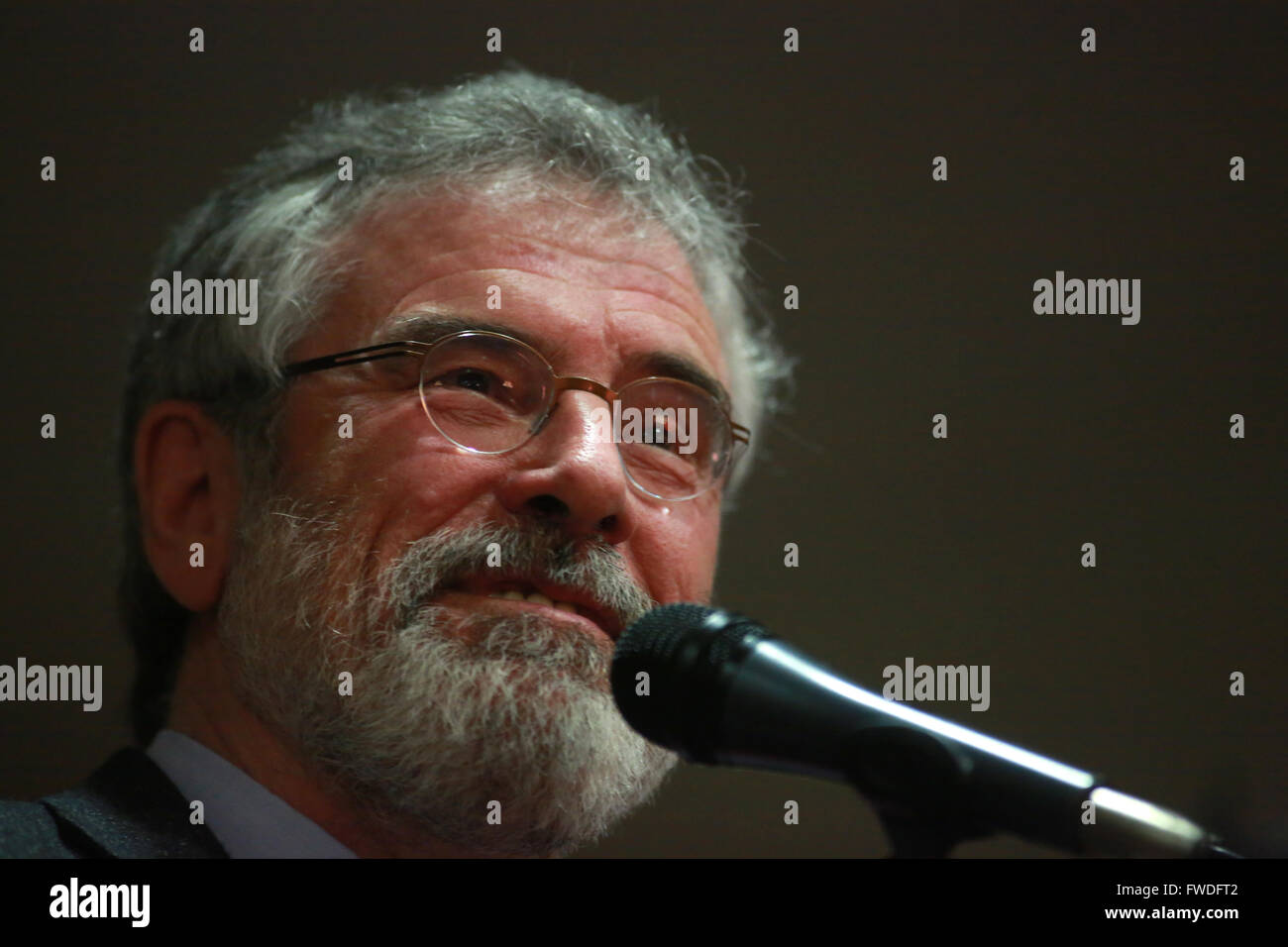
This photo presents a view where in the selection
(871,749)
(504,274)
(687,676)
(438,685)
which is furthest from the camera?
(504,274)

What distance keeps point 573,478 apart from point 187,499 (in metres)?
0.66

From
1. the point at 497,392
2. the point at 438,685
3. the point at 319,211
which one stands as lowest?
the point at 438,685

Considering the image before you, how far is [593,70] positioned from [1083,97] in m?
0.92

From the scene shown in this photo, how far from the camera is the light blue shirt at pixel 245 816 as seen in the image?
1.55 meters

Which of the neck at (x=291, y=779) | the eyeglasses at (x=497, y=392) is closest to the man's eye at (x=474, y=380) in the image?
the eyeglasses at (x=497, y=392)

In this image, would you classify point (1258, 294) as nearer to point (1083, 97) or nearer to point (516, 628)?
point (1083, 97)

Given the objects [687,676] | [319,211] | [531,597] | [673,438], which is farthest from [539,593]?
[319,211]

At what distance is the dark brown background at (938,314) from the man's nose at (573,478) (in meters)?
0.79

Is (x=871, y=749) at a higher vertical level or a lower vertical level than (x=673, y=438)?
lower

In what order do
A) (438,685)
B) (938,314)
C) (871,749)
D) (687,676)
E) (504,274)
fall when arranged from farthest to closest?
(938,314) → (504,274) → (438,685) → (687,676) → (871,749)

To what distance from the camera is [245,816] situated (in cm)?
157

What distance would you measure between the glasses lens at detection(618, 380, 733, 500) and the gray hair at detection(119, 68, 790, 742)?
316mm

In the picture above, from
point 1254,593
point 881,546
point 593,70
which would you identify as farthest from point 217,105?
point 1254,593

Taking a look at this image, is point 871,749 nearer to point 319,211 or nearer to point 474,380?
point 474,380
